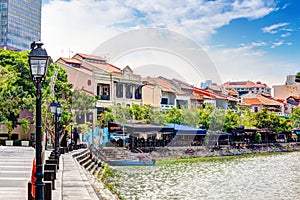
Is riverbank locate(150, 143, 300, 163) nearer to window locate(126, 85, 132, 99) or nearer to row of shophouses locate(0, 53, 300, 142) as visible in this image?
row of shophouses locate(0, 53, 300, 142)

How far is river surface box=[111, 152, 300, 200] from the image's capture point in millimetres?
19406

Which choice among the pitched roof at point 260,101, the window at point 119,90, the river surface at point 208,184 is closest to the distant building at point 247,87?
the pitched roof at point 260,101

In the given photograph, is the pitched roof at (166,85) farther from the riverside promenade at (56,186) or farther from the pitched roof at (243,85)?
the pitched roof at (243,85)

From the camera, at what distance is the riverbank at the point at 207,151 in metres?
41.6

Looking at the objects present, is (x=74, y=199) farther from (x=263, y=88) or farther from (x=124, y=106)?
(x=263, y=88)

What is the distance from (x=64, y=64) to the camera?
46.6 meters

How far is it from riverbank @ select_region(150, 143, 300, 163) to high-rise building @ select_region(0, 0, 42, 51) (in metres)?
41.7

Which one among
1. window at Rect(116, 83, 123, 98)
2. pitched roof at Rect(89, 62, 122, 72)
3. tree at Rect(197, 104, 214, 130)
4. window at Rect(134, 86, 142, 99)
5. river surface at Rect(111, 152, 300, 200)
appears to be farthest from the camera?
tree at Rect(197, 104, 214, 130)

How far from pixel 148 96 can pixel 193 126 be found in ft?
22.6

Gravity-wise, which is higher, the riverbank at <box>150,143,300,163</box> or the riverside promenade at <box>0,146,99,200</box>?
the riverside promenade at <box>0,146,99,200</box>

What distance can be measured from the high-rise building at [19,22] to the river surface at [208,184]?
177 feet

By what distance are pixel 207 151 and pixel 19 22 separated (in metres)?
51.6

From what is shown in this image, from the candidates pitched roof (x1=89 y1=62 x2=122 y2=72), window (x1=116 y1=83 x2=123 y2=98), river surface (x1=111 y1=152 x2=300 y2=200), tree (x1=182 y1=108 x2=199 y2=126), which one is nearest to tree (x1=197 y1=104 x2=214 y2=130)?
tree (x1=182 y1=108 x2=199 y2=126)

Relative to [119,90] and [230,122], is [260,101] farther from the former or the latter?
[119,90]
